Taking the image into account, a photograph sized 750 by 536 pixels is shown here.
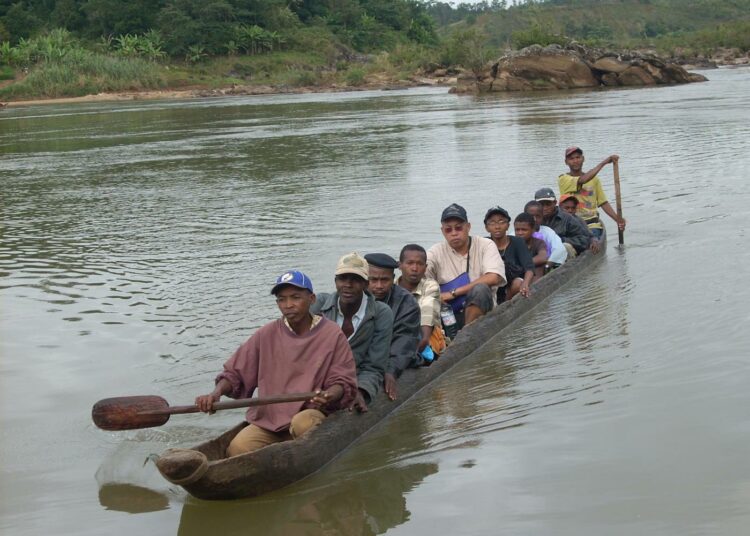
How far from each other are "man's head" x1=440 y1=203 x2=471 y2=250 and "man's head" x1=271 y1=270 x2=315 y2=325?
9.11ft

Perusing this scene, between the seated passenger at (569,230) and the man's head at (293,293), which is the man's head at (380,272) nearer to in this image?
the man's head at (293,293)

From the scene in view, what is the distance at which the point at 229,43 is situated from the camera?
7319 cm

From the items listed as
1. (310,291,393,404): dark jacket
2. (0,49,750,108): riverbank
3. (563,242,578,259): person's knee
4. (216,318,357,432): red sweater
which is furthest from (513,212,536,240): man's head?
(0,49,750,108): riverbank

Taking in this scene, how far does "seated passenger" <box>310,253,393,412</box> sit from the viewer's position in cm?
635

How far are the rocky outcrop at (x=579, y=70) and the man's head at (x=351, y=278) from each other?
1743 inches

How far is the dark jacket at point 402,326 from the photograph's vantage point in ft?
22.6

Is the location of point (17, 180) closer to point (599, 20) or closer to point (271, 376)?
point (271, 376)

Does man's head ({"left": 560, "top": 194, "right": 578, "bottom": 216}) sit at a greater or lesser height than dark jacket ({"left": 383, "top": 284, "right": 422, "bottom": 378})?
greater

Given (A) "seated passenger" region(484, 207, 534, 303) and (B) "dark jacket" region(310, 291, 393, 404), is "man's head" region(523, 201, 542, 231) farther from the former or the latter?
(B) "dark jacket" region(310, 291, 393, 404)

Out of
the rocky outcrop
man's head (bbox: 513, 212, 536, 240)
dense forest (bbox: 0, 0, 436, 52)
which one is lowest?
man's head (bbox: 513, 212, 536, 240)

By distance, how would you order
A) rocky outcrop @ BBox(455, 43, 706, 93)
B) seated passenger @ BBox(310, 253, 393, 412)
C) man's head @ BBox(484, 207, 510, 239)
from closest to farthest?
seated passenger @ BBox(310, 253, 393, 412)
man's head @ BBox(484, 207, 510, 239)
rocky outcrop @ BBox(455, 43, 706, 93)

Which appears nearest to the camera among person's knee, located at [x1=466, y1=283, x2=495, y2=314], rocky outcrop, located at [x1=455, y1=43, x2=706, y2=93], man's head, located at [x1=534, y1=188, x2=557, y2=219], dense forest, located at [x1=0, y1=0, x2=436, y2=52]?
person's knee, located at [x1=466, y1=283, x2=495, y2=314]

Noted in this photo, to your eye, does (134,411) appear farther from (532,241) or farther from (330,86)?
(330,86)

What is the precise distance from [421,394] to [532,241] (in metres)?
3.28
